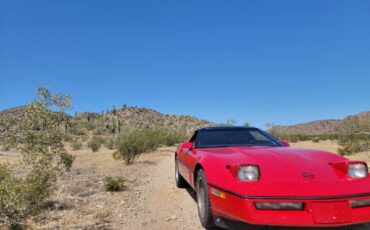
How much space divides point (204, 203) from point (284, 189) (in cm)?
140

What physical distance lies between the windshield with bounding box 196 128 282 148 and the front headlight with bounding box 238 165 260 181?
1975 mm

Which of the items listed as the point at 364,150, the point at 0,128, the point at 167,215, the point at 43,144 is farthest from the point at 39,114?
the point at 364,150

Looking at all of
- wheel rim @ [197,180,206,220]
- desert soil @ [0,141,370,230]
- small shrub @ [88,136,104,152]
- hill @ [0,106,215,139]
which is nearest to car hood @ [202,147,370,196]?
wheel rim @ [197,180,206,220]

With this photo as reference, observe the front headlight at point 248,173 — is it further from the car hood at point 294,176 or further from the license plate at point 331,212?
the license plate at point 331,212

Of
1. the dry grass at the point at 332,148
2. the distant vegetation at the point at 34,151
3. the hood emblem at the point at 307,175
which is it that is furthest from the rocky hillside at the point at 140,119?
the hood emblem at the point at 307,175

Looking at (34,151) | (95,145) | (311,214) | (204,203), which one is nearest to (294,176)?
(311,214)

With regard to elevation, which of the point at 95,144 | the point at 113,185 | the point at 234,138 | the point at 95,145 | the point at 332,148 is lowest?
the point at 332,148

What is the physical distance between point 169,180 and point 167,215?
4086 millimetres

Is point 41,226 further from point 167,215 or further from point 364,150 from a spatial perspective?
point 364,150

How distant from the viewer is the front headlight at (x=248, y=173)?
3.75 meters

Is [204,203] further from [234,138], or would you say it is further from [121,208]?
[121,208]

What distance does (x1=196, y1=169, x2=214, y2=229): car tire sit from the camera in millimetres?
4438

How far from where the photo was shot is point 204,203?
457 centimetres

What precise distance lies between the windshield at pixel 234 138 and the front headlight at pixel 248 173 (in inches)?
77.7
